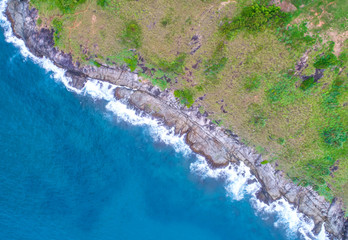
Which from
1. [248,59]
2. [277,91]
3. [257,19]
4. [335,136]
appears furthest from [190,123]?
[335,136]

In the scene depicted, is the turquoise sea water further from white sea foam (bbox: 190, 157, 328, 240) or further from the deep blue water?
white sea foam (bbox: 190, 157, 328, 240)

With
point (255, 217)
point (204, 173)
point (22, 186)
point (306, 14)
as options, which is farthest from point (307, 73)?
point (22, 186)

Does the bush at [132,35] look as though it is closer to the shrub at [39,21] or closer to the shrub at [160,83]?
the shrub at [160,83]

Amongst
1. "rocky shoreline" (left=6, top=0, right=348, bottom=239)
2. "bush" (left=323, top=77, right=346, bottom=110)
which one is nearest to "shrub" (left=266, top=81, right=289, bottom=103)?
"bush" (left=323, top=77, right=346, bottom=110)

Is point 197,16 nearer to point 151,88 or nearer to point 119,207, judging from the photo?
point 151,88

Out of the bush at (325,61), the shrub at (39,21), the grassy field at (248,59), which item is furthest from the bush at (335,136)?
the shrub at (39,21)

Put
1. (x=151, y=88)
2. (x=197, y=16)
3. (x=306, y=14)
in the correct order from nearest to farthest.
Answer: (x=306, y=14) < (x=197, y=16) < (x=151, y=88)
